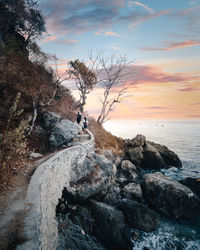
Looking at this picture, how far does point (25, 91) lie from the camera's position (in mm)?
12891

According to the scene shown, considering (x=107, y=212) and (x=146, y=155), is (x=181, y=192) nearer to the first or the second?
(x=107, y=212)

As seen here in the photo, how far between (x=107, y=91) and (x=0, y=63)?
1562 centimetres

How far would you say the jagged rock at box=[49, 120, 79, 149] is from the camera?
10.7m

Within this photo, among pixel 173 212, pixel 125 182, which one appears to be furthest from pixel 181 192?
pixel 125 182

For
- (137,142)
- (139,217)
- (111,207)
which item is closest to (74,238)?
(111,207)

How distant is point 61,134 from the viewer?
437 inches

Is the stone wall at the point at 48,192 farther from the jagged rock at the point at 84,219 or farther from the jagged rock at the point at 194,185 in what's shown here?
the jagged rock at the point at 194,185

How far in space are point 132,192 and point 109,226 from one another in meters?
4.12

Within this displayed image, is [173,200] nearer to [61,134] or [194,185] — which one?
[194,185]

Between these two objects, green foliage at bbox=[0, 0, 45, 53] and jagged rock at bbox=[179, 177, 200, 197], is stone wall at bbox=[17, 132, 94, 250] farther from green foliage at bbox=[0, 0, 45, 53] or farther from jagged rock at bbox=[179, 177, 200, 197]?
green foliage at bbox=[0, 0, 45, 53]

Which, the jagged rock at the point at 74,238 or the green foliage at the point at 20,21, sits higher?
the green foliage at the point at 20,21

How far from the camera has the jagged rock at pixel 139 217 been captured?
347 inches

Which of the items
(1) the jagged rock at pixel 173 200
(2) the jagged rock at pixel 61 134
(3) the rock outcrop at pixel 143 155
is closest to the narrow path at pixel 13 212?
(2) the jagged rock at pixel 61 134

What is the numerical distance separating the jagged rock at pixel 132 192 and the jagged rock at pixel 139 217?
1.28m
